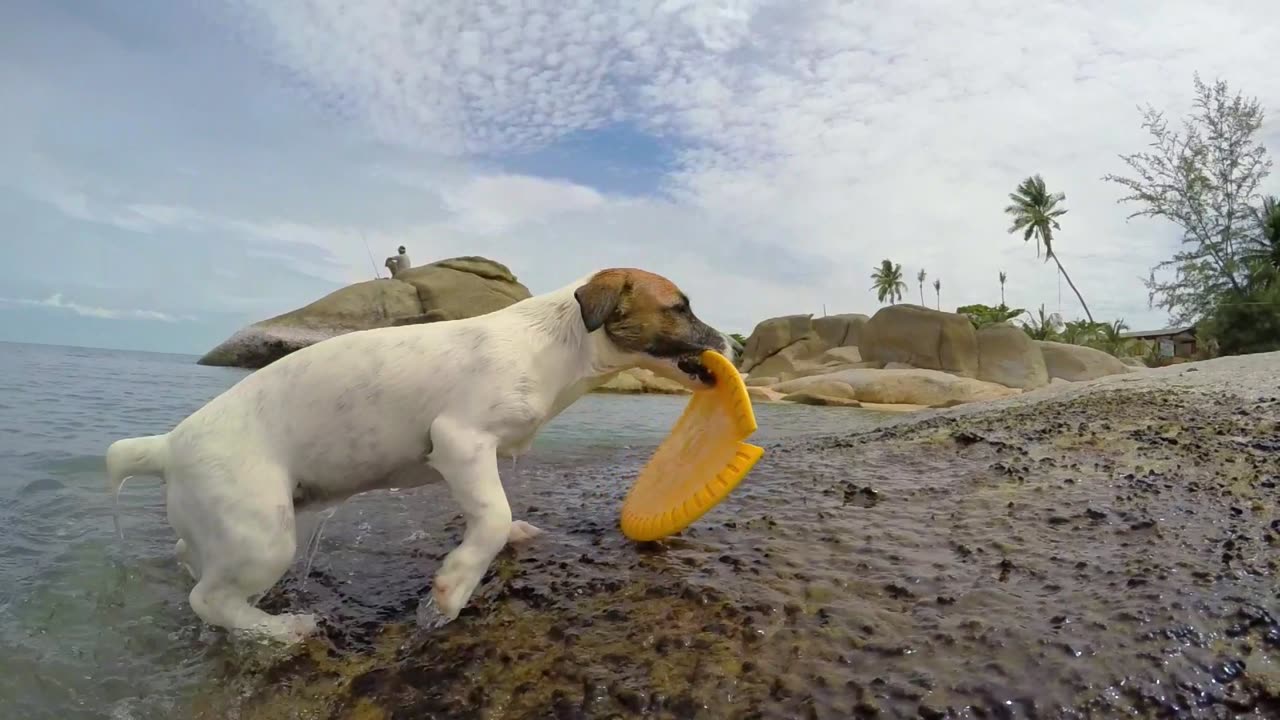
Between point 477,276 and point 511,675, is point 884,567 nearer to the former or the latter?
point 511,675

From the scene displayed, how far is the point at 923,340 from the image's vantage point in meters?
29.8

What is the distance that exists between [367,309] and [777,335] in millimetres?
18912

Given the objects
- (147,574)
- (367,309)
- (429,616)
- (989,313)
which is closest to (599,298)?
(429,616)

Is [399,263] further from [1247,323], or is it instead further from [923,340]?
[1247,323]

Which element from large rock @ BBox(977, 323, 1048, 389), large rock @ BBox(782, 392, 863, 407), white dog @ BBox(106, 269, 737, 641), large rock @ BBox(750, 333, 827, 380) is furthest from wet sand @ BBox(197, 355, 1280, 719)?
large rock @ BBox(750, 333, 827, 380)

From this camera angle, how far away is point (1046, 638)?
210 cm

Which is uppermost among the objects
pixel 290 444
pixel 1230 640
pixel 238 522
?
pixel 290 444

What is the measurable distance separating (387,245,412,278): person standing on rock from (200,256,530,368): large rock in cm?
95

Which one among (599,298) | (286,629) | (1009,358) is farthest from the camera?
(1009,358)

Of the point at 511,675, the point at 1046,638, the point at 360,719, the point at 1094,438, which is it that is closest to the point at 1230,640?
the point at 1046,638

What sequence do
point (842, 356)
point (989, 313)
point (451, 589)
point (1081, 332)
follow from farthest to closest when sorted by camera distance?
point (989, 313) < point (1081, 332) < point (842, 356) < point (451, 589)

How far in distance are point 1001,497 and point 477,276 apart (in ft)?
91.9

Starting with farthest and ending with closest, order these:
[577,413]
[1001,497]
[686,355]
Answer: [577,413] → [1001,497] → [686,355]

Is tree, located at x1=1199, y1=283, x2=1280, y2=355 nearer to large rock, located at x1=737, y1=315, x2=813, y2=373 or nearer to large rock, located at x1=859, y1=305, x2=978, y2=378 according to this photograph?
large rock, located at x1=859, y1=305, x2=978, y2=378
